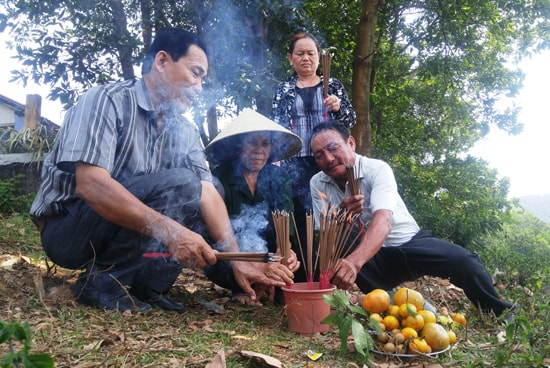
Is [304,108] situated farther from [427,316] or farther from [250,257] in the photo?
[427,316]

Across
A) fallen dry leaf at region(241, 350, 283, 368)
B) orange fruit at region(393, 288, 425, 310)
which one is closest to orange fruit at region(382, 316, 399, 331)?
orange fruit at region(393, 288, 425, 310)

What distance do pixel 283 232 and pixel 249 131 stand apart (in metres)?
0.88

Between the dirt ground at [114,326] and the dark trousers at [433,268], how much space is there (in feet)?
0.95

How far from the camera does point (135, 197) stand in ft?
8.36

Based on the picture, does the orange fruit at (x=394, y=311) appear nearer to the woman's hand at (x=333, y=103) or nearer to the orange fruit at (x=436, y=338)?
the orange fruit at (x=436, y=338)

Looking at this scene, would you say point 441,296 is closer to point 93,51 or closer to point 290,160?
point 290,160

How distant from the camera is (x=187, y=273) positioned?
4.38 metres

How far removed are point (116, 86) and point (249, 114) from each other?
1016 millimetres

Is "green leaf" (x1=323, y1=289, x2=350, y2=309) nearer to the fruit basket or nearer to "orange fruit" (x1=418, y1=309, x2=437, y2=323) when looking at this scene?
the fruit basket

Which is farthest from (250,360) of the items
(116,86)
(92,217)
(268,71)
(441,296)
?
(268,71)

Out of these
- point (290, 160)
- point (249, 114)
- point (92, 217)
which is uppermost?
point (249, 114)

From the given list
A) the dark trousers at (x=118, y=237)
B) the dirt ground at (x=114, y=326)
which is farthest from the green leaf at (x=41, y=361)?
the dark trousers at (x=118, y=237)

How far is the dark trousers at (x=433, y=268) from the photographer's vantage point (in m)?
3.04

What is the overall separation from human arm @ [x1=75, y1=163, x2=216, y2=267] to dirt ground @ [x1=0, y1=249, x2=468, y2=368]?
1.39ft
